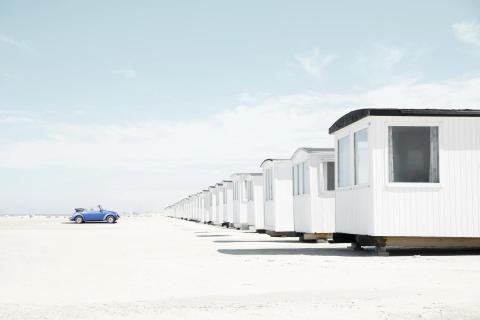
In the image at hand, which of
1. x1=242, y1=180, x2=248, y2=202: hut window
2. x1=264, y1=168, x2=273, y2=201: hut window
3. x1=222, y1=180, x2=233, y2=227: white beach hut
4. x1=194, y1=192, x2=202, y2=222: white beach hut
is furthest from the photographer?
x1=194, y1=192, x2=202, y2=222: white beach hut

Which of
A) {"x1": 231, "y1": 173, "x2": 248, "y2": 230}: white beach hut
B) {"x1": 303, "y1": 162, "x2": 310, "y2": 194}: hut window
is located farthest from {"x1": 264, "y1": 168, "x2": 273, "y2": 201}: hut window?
{"x1": 231, "y1": 173, "x2": 248, "y2": 230}: white beach hut

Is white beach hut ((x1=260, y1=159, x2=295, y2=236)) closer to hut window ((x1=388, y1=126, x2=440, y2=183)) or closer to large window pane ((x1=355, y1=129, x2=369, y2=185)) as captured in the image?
large window pane ((x1=355, y1=129, x2=369, y2=185))

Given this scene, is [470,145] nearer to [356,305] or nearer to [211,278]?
[211,278]

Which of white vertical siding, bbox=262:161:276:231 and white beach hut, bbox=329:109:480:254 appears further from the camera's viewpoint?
white vertical siding, bbox=262:161:276:231

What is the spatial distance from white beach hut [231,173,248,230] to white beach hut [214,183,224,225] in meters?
6.39

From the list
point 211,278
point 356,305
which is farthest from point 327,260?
point 356,305

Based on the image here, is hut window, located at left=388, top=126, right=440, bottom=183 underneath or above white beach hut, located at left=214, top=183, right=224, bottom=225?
above

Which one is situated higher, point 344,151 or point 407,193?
point 344,151

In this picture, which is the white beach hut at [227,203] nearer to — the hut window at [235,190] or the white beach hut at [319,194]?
the hut window at [235,190]

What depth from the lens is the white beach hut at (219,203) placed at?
41906 mm

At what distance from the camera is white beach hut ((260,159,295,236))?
2353 cm

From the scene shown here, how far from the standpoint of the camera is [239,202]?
34.0 metres

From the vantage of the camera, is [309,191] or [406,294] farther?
[309,191]

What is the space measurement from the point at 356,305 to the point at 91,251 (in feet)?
34.1
